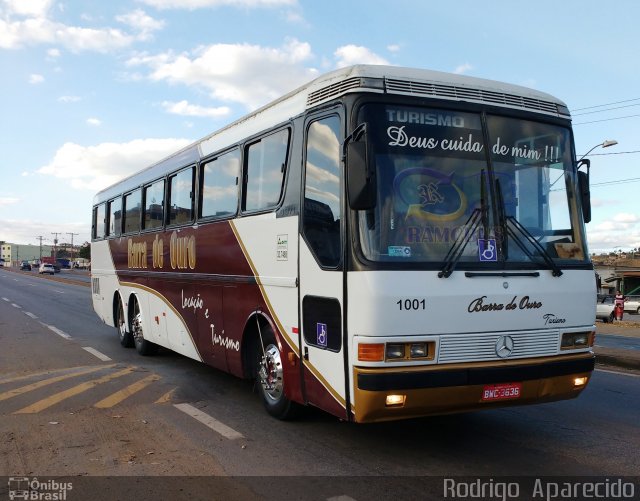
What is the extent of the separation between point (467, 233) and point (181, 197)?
5386 mm

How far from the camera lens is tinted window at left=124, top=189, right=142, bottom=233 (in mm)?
11553

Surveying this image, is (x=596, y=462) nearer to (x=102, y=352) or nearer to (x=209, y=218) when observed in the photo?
(x=209, y=218)

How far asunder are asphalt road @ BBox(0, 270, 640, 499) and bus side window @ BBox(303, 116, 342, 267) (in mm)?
1761

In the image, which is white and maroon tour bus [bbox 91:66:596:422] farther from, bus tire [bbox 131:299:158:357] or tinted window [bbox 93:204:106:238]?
tinted window [bbox 93:204:106:238]

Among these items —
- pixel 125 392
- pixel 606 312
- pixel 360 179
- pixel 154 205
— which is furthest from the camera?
pixel 606 312

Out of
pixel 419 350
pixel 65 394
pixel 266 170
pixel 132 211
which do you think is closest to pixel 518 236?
pixel 419 350

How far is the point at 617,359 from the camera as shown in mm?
11320

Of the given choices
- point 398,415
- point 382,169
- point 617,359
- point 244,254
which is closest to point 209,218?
point 244,254

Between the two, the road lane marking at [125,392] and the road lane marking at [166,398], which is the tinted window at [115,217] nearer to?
the road lane marking at [125,392]

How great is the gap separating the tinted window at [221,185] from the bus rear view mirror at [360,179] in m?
2.82

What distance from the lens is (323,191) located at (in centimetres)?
551

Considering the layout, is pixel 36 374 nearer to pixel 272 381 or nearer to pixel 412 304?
pixel 272 381

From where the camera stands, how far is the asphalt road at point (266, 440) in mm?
4922

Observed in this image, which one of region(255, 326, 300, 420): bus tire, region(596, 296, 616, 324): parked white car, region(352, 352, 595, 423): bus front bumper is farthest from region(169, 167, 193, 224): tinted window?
region(596, 296, 616, 324): parked white car
